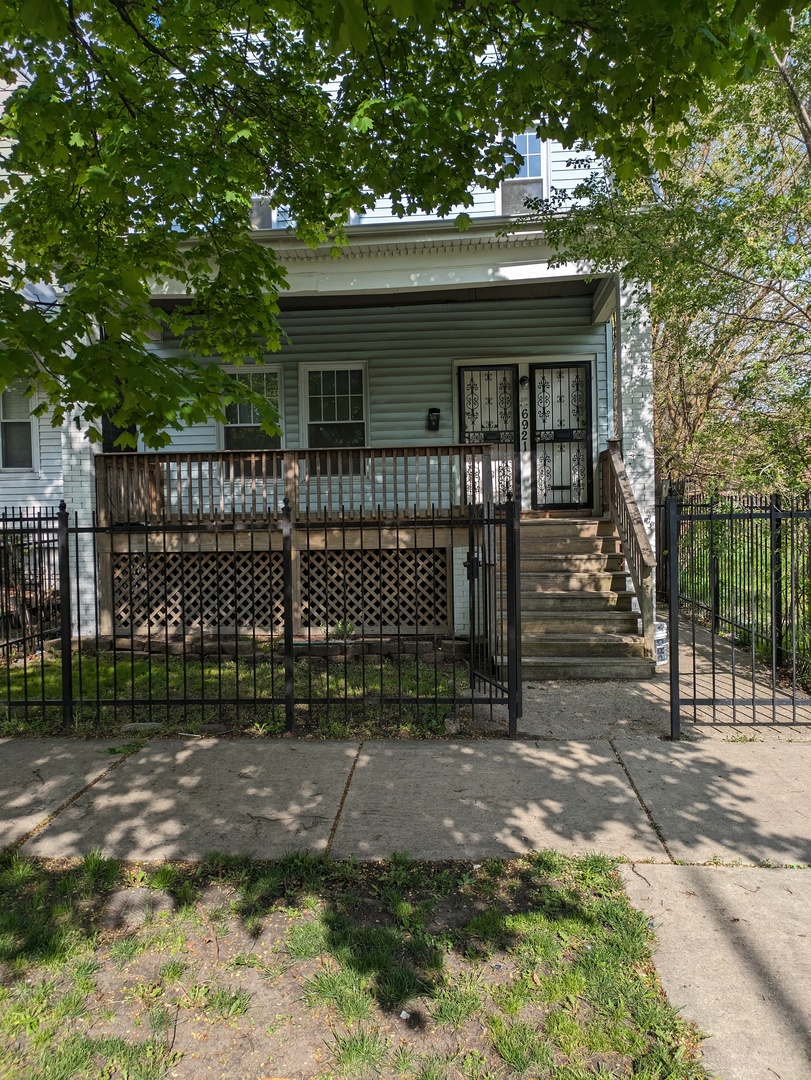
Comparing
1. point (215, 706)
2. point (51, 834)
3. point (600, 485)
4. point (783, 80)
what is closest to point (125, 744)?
point (215, 706)

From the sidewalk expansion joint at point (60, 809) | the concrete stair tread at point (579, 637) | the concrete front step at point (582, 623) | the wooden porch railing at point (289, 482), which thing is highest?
the wooden porch railing at point (289, 482)

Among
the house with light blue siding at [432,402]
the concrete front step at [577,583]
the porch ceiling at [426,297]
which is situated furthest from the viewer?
the porch ceiling at [426,297]

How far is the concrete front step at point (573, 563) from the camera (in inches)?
347

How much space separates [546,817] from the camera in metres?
4.13

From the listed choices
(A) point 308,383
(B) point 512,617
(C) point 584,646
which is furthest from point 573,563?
(A) point 308,383

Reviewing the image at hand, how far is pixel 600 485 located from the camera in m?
10.4

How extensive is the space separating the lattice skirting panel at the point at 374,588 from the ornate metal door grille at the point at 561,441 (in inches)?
84.0

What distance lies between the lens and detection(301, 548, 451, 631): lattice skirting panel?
31.3 ft

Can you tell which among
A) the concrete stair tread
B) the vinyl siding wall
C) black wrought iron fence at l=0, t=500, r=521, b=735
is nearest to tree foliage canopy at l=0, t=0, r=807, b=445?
black wrought iron fence at l=0, t=500, r=521, b=735

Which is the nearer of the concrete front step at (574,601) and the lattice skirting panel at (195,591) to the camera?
the concrete front step at (574,601)

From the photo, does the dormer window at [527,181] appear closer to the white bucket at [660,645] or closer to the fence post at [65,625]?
the white bucket at [660,645]

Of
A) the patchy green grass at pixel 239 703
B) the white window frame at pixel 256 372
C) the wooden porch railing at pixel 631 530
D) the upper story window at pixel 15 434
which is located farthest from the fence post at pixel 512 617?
the upper story window at pixel 15 434

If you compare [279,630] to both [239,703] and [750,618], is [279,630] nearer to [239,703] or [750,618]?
[239,703]

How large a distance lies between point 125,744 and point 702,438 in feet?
27.5
